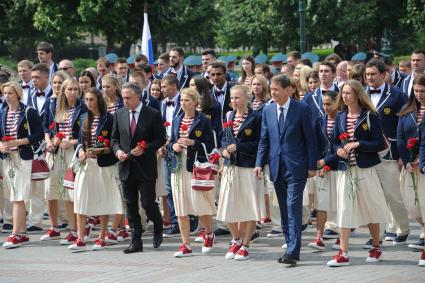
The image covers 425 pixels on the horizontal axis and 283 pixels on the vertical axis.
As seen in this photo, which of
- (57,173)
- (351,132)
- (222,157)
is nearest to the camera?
(351,132)

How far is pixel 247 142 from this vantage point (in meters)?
12.4

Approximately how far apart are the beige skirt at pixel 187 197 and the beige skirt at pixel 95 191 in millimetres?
850

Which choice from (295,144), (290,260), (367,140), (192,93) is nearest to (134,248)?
(192,93)

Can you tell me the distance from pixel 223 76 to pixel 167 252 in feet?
9.68

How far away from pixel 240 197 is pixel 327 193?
3.67 ft

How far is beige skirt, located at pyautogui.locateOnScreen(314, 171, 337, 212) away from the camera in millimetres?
12531

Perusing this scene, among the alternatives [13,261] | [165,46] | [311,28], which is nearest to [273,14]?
[311,28]

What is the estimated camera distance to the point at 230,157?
12375 mm

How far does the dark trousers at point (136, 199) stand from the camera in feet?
41.0

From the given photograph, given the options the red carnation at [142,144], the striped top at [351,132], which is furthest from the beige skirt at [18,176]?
the striped top at [351,132]

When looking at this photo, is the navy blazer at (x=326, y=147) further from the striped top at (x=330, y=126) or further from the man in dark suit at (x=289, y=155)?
the man in dark suit at (x=289, y=155)

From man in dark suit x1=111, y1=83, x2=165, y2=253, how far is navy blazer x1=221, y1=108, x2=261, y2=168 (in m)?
0.90

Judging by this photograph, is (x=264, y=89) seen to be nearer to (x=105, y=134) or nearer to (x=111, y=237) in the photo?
(x=105, y=134)

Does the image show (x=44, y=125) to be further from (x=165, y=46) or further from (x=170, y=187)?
(x=165, y=46)
